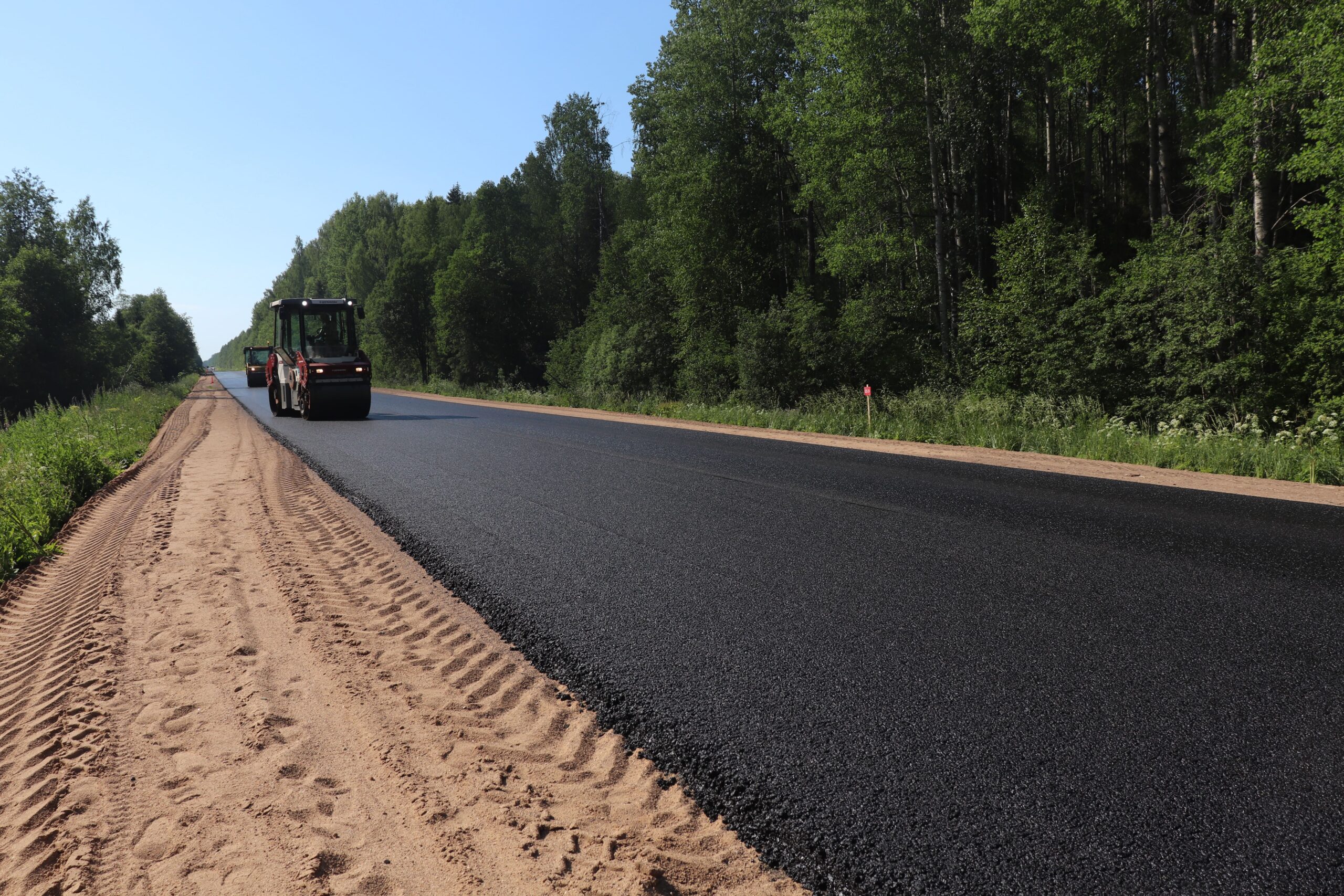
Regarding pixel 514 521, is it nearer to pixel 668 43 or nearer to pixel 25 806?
pixel 25 806

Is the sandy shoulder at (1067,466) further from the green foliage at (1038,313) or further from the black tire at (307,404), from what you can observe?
the black tire at (307,404)

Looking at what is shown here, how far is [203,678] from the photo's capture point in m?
3.67

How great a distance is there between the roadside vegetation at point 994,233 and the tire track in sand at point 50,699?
35.0ft

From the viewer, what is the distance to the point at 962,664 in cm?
333

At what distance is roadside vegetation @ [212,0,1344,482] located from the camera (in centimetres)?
1259

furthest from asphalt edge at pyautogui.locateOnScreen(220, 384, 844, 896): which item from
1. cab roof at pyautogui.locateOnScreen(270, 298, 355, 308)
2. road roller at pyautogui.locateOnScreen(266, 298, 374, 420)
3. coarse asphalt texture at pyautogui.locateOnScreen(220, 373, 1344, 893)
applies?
cab roof at pyautogui.locateOnScreen(270, 298, 355, 308)

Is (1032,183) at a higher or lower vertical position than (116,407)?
higher

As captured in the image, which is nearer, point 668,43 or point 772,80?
point 772,80

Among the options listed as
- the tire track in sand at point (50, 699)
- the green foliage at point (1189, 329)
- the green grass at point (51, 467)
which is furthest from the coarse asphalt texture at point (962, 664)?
the green foliage at point (1189, 329)

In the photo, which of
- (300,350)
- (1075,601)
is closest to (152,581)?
(1075,601)

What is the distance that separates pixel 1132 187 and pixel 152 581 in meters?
34.7

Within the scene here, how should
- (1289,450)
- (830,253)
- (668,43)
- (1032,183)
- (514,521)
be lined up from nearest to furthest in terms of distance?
(514,521) → (1289,450) → (830,253) → (1032,183) → (668,43)

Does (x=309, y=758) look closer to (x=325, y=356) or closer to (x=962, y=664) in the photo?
(x=962, y=664)

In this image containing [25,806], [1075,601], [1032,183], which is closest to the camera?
[25,806]
